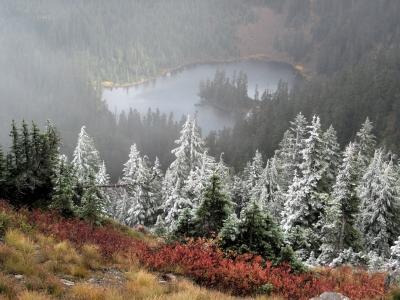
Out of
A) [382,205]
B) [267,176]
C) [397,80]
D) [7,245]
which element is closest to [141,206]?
[267,176]

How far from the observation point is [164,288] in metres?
10.2

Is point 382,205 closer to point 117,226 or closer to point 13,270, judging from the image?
point 117,226

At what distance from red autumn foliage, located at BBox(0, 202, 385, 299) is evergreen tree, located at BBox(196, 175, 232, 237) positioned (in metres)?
1.53

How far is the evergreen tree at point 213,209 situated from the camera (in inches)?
644

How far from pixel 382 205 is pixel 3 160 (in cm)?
2870

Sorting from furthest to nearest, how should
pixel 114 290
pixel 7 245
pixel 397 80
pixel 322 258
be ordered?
pixel 397 80, pixel 322 258, pixel 7 245, pixel 114 290

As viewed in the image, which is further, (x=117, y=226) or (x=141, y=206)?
(x=141, y=206)

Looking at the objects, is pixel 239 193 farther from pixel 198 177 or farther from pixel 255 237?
pixel 255 237

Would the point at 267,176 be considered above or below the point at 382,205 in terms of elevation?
below

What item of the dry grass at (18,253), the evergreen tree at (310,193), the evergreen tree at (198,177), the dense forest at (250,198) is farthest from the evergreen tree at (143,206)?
the dry grass at (18,253)

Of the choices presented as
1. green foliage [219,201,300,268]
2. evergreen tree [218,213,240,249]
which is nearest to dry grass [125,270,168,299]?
evergreen tree [218,213,240,249]

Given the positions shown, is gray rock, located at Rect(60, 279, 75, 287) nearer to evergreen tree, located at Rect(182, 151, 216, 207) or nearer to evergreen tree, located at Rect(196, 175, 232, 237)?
evergreen tree, located at Rect(196, 175, 232, 237)

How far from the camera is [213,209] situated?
16750 millimetres

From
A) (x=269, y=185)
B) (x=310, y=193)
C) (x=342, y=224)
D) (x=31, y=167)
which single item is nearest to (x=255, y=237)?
(x=31, y=167)
